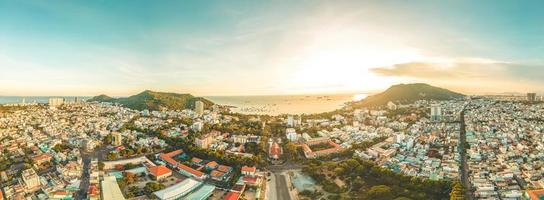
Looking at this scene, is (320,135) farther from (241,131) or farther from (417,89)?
(417,89)

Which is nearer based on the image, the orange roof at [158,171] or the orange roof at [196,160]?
the orange roof at [158,171]

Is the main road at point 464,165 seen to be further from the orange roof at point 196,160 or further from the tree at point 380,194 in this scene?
the orange roof at point 196,160

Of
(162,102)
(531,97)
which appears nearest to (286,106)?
(162,102)

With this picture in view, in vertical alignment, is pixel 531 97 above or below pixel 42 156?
above

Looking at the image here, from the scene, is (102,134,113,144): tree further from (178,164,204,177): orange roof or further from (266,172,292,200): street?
(266,172,292,200): street

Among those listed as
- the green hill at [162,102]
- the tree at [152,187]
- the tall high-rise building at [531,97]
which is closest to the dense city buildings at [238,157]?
the tree at [152,187]

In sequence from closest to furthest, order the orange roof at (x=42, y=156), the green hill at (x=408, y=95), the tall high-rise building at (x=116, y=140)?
the orange roof at (x=42, y=156) → the tall high-rise building at (x=116, y=140) → the green hill at (x=408, y=95)

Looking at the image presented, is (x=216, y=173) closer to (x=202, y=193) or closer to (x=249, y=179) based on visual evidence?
(x=249, y=179)

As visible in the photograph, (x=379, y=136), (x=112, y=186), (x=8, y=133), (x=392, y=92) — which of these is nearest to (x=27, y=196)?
(x=112, y=186)

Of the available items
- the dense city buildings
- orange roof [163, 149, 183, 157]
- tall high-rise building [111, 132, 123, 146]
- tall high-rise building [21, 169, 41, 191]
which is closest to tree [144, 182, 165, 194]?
the dense city buildings
